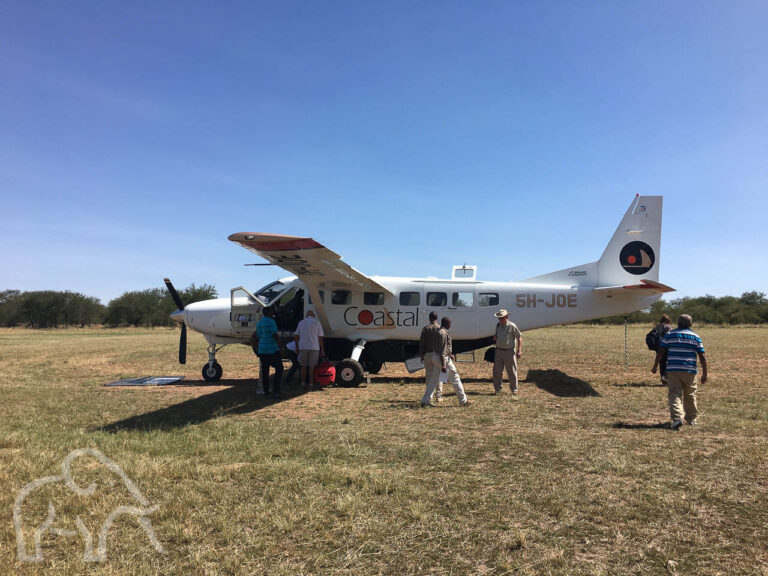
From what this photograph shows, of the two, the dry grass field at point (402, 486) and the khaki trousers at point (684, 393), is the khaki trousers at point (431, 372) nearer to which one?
the dry grass field at point (402, 486)

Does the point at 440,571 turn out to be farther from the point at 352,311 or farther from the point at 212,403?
the point at 352,311

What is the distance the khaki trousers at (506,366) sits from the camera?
10.5 m

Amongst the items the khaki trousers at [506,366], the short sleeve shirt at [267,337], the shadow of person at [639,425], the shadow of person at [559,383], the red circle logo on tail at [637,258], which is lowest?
the shadow of person at [559,383]

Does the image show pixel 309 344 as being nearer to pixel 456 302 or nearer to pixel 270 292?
pixel 270 292

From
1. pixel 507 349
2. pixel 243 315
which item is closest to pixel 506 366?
pixel 507 349

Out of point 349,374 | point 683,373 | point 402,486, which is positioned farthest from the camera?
point 349,374

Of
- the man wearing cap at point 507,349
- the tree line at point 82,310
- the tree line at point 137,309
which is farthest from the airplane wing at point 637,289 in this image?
the tree line at point 82,310

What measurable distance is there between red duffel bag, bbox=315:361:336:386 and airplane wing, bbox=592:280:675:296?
7489 mm

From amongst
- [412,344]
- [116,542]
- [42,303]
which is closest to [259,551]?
[116,542]

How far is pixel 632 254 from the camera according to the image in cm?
1312

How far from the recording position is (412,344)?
13359mm

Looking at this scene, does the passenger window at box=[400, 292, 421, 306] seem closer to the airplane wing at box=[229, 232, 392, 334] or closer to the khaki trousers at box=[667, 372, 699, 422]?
the airplane wing at box=[229, 232, 392, 334]

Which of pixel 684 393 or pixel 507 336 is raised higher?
pixel 507 336

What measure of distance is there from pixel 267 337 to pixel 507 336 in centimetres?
539
